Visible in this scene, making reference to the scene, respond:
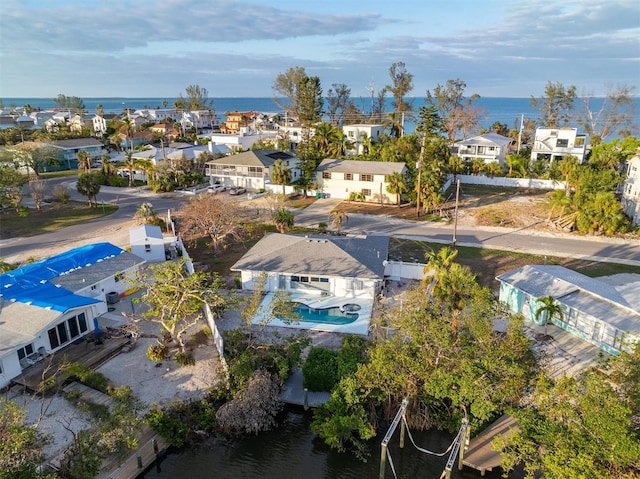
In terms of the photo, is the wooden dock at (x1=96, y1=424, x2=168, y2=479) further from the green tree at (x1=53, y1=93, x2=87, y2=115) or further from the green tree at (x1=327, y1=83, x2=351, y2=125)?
the green tree at (x1=53, y1=93, x2=87, y2=115)

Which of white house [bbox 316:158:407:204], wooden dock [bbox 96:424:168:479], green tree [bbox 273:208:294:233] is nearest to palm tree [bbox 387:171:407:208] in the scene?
white house [bbox 316:158:407:204]

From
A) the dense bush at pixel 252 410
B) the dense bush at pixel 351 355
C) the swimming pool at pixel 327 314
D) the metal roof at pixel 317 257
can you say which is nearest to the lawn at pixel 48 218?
the metal roof at pixel 317 257

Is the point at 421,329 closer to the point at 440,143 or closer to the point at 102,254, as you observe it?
the point at 102,254

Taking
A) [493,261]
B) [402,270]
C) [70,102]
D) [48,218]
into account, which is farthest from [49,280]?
[70,102]

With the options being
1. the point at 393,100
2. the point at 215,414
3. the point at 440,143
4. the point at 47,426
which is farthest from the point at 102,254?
the point at 393,100

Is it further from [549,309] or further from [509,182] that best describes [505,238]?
[509,182]

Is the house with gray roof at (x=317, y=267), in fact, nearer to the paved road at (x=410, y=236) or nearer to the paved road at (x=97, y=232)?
the paved road at (x=410, y=236)

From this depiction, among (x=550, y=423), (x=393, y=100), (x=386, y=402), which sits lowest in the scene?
(x=386, y=402)
